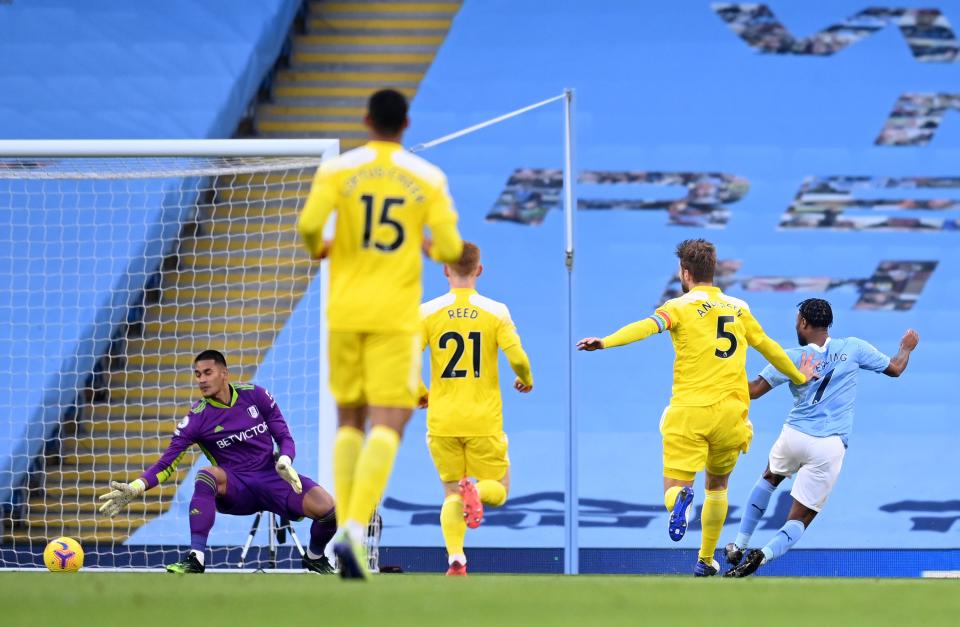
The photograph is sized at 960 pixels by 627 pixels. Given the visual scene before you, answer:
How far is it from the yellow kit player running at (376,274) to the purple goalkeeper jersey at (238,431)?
→ 271 cm

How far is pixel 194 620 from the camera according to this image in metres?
3.86

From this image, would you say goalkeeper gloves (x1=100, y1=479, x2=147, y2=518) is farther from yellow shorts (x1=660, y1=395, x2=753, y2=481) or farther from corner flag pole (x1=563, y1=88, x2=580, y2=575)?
corner flag pole (x1=563, y1=88, x2=580, y2=575)

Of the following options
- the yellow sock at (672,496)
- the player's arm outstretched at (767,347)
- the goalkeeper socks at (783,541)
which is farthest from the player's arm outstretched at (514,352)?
the goalkeeper socks at (783,541)

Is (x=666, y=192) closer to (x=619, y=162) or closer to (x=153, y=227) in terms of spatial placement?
(x=619, y=162)

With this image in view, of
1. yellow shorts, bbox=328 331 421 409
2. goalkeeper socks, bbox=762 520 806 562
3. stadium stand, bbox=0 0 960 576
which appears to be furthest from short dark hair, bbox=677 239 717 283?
stadium stand, bbox=0 0 960 576

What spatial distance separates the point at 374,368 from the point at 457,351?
240 centimetres

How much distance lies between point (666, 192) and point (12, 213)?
5624 mm

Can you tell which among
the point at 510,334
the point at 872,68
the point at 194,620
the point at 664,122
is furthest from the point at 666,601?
the point at 872,68

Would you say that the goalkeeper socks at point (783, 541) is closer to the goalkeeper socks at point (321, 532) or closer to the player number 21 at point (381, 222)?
the goalkeeper socks at point (321, 532)

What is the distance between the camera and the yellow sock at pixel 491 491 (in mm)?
7066

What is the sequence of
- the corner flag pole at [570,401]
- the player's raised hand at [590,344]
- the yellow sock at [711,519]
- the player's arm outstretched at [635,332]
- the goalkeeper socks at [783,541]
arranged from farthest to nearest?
the corner flag pole at [570,401], the yellow sock at [711,519], the goalkeeper socks at [783,541], the player's arm outstretched at [635,332], the player's raised hand at [590,344]

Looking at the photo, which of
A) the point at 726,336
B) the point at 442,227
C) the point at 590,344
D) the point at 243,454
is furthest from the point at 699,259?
the point at 243,454

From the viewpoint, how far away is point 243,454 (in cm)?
759

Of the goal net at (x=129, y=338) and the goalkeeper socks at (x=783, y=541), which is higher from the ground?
the goal net at (x=129, y=338)
